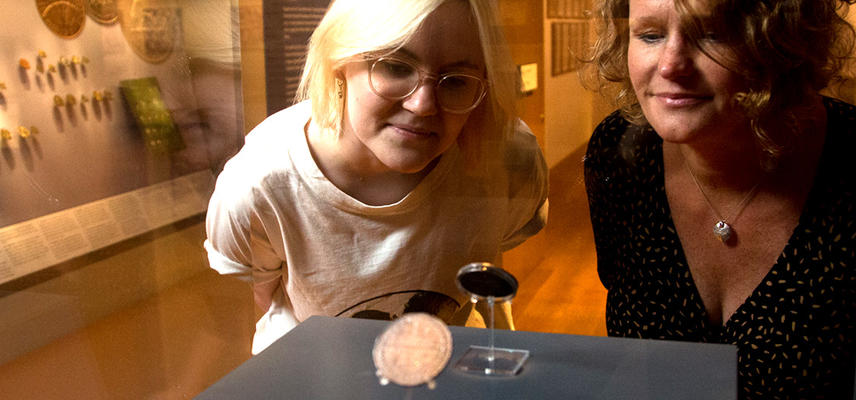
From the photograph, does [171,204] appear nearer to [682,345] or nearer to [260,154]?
[260,154]

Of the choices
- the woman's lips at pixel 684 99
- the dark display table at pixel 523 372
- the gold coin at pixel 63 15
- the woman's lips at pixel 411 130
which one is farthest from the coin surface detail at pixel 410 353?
the gold coin at pixel 63 15

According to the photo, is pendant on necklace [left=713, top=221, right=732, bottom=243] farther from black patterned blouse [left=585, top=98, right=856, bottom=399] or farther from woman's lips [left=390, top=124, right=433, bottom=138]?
woman's lips [left=390, top=124, right=433, bottom=138]

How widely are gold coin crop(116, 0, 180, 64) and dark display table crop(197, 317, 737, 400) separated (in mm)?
635

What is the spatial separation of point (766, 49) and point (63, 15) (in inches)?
46.2

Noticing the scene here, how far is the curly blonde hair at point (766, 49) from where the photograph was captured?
3.48ft

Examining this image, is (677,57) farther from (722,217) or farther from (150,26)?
(150,26)

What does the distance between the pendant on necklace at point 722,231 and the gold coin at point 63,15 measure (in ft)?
3.73

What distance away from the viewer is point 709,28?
1.06 metres

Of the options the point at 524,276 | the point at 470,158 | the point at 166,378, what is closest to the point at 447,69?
the point at 470,158

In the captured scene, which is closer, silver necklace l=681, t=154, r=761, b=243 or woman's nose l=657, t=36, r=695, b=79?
woman's nose l=657, t=36, r=695, b=79

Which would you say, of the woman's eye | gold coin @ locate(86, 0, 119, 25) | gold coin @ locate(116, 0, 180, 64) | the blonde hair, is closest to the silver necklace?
the blonde hair

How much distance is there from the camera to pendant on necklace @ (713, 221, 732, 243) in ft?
3.98

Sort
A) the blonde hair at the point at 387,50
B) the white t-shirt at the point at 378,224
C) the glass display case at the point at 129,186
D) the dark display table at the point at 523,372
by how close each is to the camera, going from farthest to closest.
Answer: the glass display case at the point at 129,186, the white t-shirt at the point at 378,224, the blonde hair at the point at 387,50, the dark display table at the point at 523,372

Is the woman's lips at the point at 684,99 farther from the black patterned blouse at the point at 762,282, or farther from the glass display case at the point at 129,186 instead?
the glass display case at the point at 129,186
